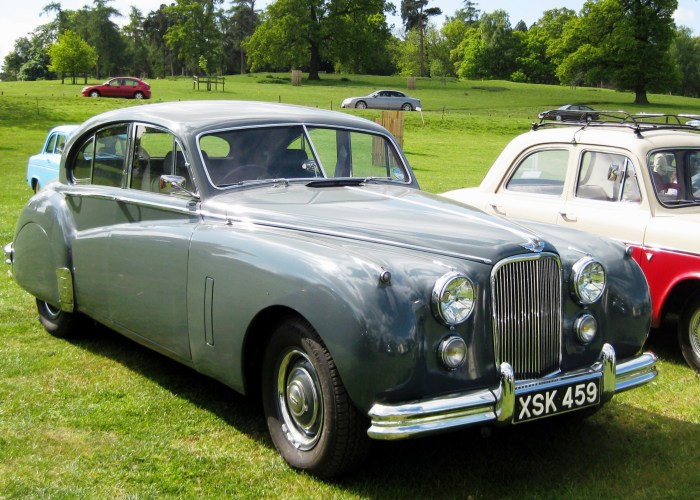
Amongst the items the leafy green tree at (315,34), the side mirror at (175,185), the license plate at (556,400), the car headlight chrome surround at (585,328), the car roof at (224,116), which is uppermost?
the leafy green tree at (315,34)

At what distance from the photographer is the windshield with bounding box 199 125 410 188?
5.27 metres

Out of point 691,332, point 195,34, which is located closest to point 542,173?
point 691,332

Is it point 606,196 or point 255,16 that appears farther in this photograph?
point 255,16

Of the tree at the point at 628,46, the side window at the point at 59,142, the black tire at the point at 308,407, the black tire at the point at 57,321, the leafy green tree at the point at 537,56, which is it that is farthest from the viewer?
the leafy green tree at the point at 537,56

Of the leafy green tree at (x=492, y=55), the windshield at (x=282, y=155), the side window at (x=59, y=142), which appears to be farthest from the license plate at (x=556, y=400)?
the leafy green tree at (x=492, y=55)

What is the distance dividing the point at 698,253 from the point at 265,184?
3381mm

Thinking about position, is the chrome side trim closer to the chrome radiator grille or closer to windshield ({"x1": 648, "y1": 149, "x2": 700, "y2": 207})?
the chrome radiator grille

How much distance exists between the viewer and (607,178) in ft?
23.8

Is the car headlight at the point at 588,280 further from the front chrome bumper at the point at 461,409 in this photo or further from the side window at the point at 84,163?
the side window at the point at 84,163

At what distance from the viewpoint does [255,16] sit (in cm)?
12169

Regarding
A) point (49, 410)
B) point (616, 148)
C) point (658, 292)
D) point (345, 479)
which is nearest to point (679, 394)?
point (658, 292)

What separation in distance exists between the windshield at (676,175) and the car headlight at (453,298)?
3602 mm

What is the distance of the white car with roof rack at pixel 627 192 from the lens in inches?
255

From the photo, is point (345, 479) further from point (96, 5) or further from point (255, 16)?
point (255, 16)
